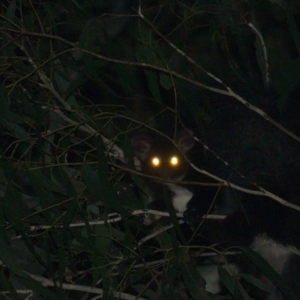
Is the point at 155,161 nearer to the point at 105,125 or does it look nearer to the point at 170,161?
the point at 170,161

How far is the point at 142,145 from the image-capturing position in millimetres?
3471

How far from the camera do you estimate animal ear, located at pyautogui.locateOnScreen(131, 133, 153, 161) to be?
11.3 feet

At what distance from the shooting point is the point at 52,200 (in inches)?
97.7

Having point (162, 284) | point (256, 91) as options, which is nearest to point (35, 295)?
point (162, 284)

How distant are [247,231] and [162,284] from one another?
532mm

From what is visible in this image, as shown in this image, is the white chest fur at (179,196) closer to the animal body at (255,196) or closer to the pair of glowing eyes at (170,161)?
the pair of glowing eyes at (170,161)

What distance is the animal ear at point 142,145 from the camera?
3.45 m

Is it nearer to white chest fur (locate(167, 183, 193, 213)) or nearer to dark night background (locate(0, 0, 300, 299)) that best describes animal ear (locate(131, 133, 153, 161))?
white chest fur (locate(167, 183, 193, 213))

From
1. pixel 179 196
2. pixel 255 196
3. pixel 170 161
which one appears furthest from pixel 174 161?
pixel 255 196

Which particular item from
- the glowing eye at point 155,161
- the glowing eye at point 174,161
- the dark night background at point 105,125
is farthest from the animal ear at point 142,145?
the dark night background at point 105,125

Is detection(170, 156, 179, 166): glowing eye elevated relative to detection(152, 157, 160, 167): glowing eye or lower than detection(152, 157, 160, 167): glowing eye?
elevated

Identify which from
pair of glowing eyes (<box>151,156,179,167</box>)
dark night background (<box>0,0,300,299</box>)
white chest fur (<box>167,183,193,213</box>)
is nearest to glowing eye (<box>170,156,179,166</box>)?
pair of glowing eyes (<box>151,156,179,167</box>)

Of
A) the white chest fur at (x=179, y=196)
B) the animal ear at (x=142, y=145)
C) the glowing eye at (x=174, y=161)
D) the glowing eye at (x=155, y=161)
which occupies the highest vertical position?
the animal ear at (x=142, y=145)

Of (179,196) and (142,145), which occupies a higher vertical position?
(142,145)
